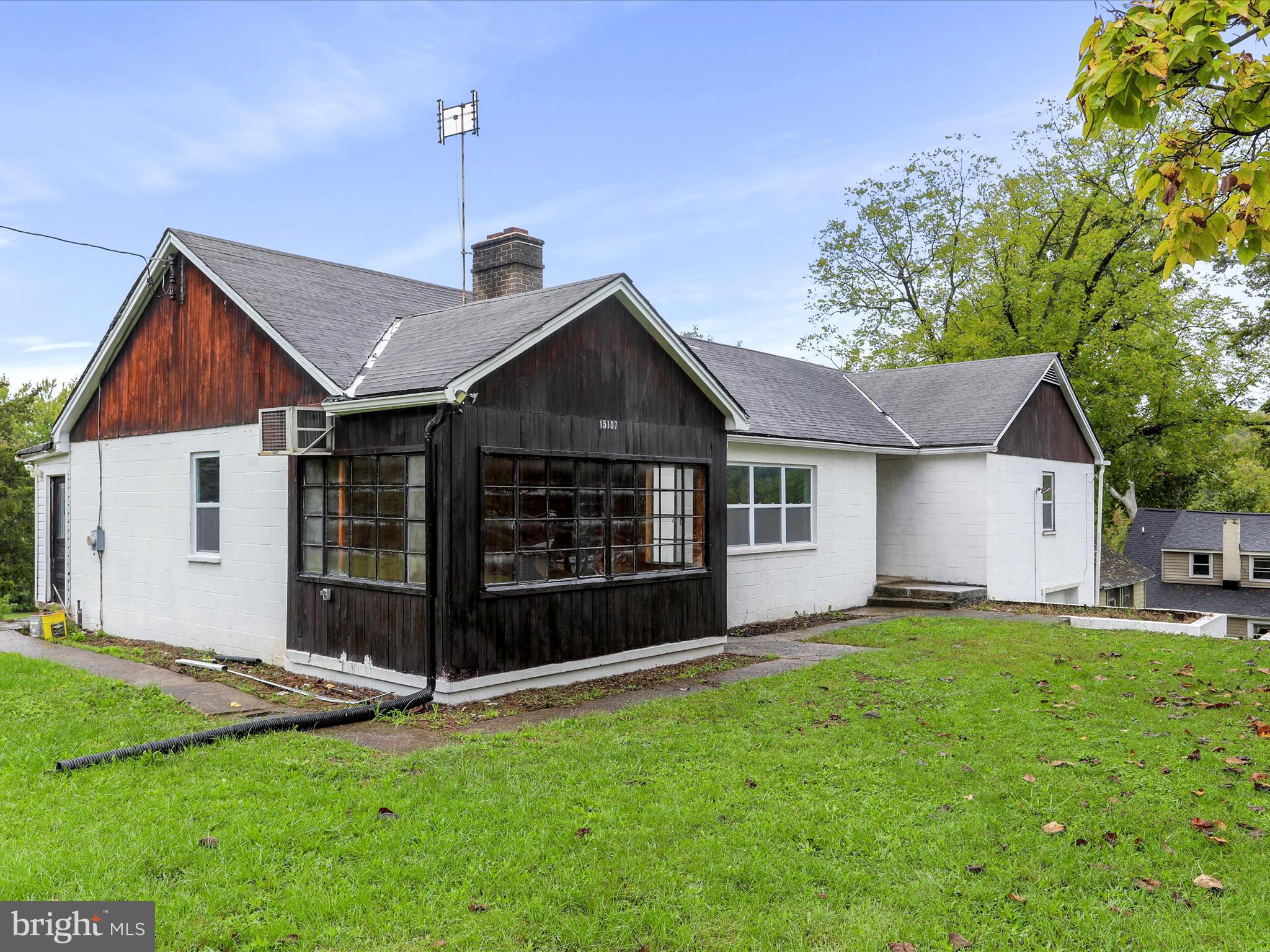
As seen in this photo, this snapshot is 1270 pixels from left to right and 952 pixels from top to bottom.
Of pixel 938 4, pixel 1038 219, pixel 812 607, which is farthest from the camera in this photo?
pixel 1038 219

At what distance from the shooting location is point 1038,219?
32.1 metres

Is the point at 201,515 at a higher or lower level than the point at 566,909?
higher

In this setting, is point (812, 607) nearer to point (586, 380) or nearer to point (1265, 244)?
point (586, 380)

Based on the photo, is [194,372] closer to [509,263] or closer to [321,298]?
[321,298]

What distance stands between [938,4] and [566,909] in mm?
13099

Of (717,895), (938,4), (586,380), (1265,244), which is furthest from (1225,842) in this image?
(938,4)

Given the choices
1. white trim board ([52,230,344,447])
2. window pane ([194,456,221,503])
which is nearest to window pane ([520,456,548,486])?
white trim board ([52,230,344,447])

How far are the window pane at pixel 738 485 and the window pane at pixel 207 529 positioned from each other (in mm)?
7129

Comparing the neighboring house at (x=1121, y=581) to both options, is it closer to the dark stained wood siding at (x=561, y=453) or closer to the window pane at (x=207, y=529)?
the dark stained wood siding at (x=561, y=453)

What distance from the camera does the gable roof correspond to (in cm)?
1736

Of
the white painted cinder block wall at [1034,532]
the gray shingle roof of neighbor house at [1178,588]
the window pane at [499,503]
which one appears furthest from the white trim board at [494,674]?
the gray shingle roof of neighbor house at [1178,588]

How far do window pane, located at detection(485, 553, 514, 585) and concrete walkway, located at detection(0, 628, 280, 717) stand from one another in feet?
7.17

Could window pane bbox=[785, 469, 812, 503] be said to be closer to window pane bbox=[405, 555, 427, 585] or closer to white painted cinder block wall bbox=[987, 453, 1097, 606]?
white painted cinder block wall bbox=[987, 453, 1097, 606]

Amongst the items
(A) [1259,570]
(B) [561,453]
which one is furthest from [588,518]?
(A) [1259,570]
